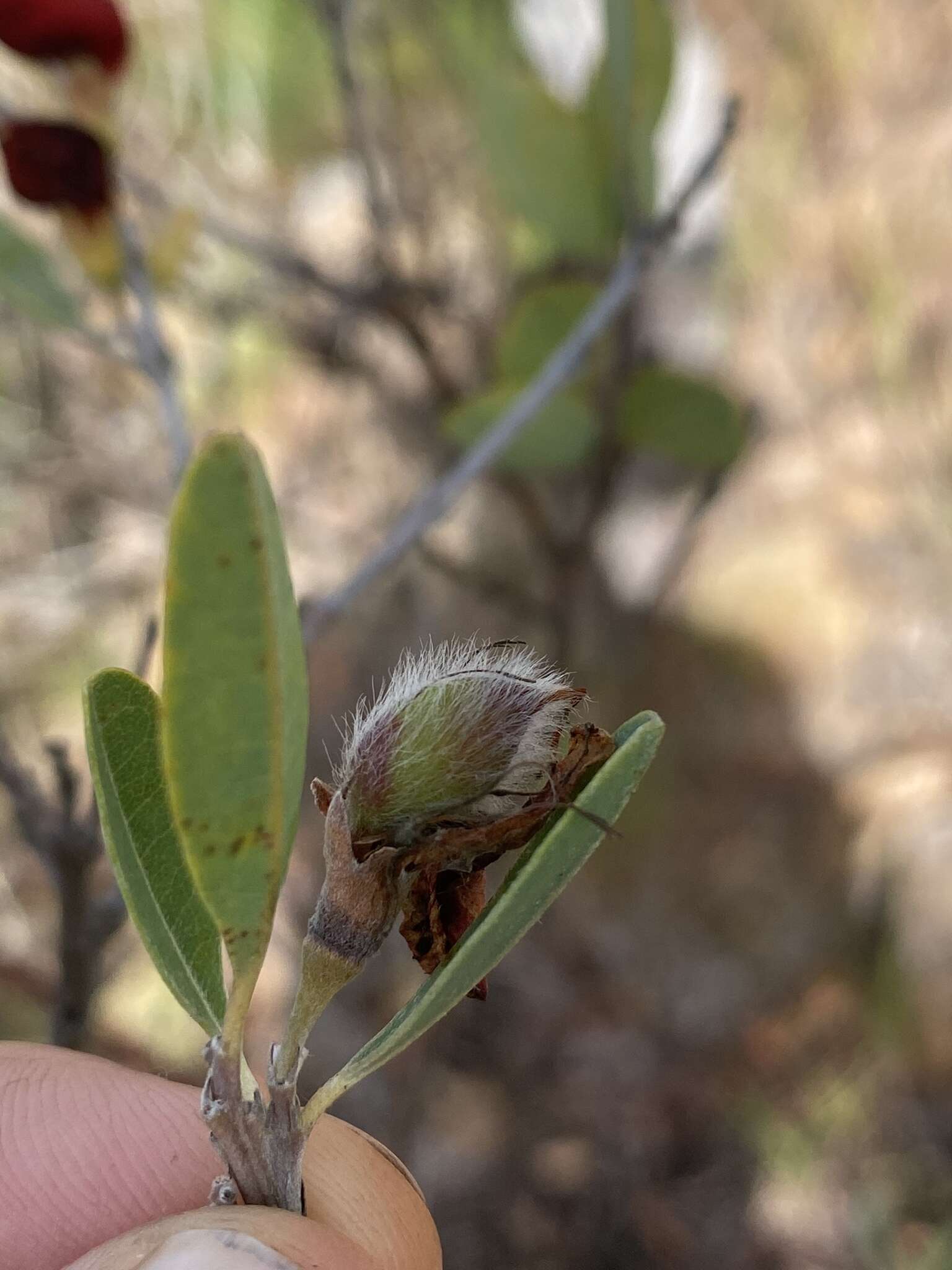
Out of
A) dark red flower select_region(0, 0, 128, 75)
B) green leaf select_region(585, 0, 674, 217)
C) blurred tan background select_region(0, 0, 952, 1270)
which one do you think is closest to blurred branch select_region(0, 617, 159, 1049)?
dark red flower select_region(0, 0, 128, 75)

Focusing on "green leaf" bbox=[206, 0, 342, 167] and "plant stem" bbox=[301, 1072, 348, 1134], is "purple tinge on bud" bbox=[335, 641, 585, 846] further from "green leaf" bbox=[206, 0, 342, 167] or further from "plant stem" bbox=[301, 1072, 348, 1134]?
"green leaf" bbox=[206, 0, 342, 167]

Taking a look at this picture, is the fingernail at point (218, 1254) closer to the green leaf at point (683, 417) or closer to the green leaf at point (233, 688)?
the green leaf at point (233, 688)

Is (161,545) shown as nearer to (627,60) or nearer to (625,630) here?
(625,630)

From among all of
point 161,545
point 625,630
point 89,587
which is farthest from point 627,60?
point 89,587

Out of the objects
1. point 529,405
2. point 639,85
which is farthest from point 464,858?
point 639,85

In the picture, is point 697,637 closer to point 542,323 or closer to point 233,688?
point 542,323

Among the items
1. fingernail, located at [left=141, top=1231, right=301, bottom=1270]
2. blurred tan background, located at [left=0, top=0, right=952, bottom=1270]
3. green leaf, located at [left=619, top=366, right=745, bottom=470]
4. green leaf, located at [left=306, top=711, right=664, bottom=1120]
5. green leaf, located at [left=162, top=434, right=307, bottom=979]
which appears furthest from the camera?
blurred tan background, located at [left=0, top=0, right=952, bottom=1270]
